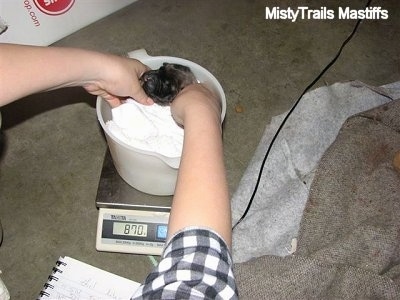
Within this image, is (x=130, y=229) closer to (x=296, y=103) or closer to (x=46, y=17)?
(x=296, y=103)

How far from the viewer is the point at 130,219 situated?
3.10ft

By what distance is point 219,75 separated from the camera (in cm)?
124

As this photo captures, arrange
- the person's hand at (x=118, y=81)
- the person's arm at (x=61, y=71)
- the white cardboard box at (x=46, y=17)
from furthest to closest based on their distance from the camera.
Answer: the white cardboard box at (x=46, y=17)
the person's hand at (x=118, y=81)
the person's arm at (x=61, y=71)

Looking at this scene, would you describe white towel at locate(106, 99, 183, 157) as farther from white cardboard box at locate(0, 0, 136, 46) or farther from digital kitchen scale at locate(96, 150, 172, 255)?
white cardboard box at locate(0, 0, 136, 46)

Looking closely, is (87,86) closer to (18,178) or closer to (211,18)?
(18,178)

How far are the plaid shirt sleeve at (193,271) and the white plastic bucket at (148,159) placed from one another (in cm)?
24

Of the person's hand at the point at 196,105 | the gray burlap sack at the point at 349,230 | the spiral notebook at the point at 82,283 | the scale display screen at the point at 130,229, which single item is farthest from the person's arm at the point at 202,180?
the spiral notebook at the point at 82,283

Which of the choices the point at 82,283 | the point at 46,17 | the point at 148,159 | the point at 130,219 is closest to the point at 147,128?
the point at 148,159

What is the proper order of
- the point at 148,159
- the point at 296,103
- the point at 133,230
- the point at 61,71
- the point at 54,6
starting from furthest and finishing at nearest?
the point at 54,6
the point at 296,103
the point at 133,230
the point at 148,159
the point at 61,71

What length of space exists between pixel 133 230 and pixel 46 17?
0.63 m

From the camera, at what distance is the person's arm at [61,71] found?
593 mm

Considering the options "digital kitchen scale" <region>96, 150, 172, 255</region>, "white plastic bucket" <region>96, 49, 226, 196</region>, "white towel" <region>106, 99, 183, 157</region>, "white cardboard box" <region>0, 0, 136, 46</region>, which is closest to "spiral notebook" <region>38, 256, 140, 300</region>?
"digital kitchen scale" <region>96, 150, 172, 255</region>

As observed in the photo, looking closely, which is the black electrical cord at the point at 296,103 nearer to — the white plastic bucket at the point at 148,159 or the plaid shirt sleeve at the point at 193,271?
the white plastic bucket at the point at 148,159

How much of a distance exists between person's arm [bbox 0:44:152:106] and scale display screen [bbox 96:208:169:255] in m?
0.28
